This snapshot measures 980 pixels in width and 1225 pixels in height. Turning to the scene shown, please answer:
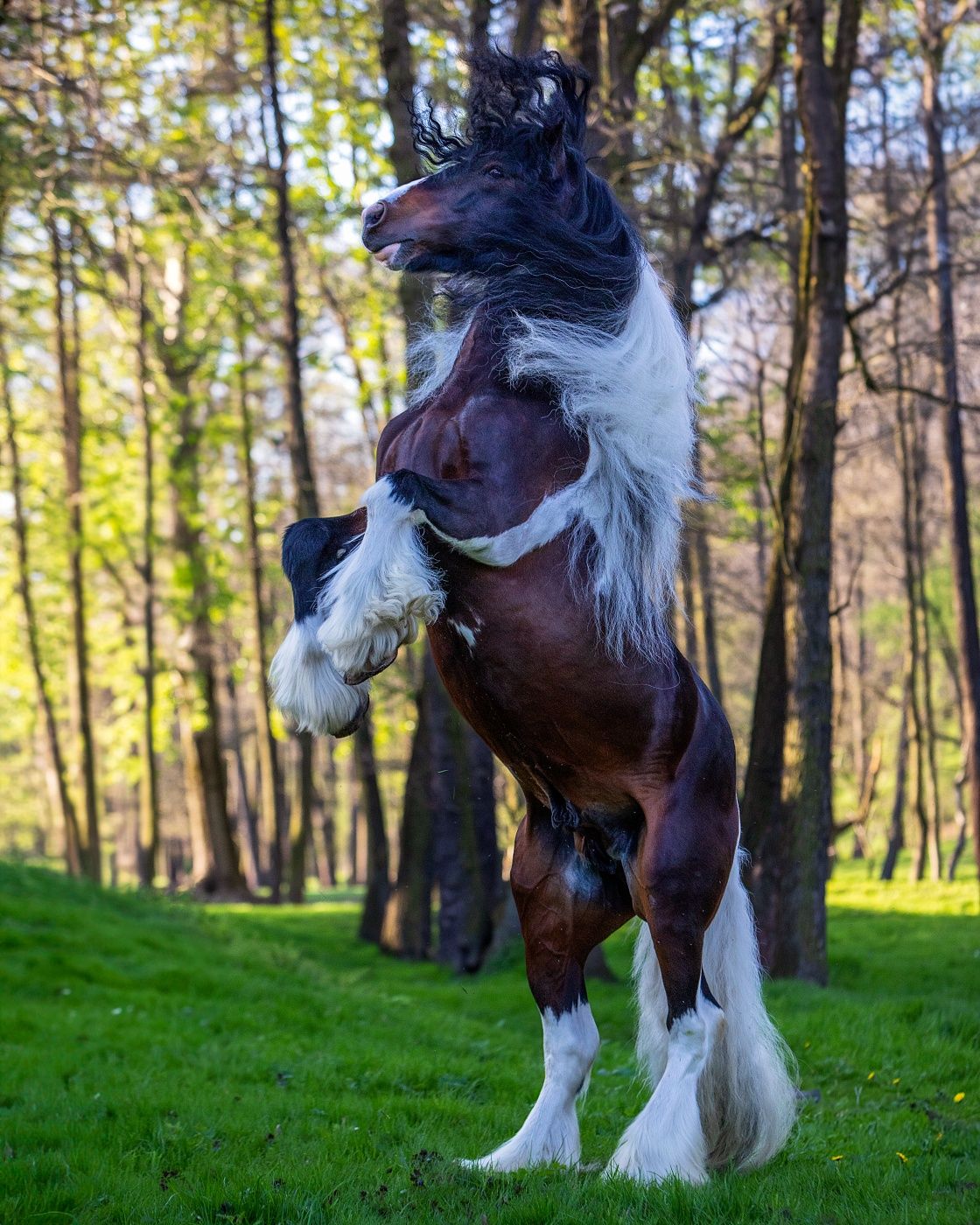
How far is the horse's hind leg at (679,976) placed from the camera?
145 inches

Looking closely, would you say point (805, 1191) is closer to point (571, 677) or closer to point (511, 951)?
point (571, 677)

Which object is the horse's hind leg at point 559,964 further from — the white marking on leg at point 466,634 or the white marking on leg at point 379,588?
the white marking on leg at point 379,588

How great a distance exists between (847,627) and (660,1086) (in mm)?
31339

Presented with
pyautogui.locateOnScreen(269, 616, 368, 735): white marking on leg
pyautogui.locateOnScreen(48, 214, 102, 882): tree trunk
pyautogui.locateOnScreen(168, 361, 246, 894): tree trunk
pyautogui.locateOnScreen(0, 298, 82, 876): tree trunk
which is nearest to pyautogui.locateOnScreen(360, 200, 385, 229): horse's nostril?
pyautogui.locateOnScreen(269, 616, 368, 735): white marking on leg

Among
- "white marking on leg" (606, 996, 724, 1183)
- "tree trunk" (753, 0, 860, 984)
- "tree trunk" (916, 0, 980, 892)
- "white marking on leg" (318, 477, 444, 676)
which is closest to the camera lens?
"white marking on leg" (318, 477, 444, 676)

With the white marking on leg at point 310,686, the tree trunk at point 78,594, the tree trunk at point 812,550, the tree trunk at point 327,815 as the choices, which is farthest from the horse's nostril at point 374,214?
the tree trunk at point 327,815

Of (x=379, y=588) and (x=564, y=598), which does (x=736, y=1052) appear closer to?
(x=564, y=598)

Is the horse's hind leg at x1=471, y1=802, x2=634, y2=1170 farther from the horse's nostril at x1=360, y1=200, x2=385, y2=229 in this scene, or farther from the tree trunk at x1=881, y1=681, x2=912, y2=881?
the tree trunk at x1=881, y1=681, x2=912, y2=881

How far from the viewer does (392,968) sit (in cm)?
1377

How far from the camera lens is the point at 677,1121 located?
3.70 metres

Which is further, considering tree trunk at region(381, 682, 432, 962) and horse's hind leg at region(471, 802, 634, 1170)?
tree trunk at region(381, 682, 432, 962)

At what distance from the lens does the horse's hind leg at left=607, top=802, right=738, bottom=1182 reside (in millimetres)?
3684

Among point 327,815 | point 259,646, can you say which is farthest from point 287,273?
point 327,815

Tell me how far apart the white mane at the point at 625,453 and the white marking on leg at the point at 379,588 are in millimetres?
527
